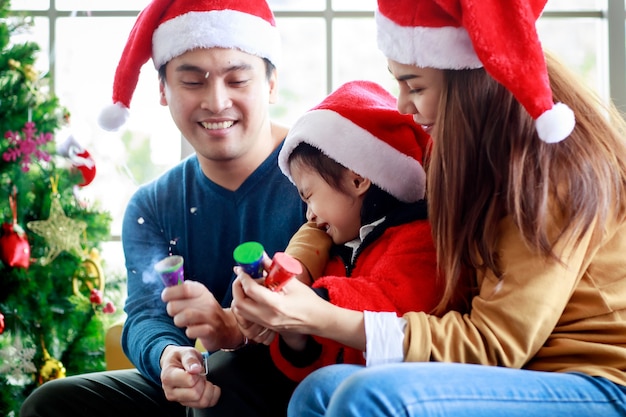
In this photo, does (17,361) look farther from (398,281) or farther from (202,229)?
(398,281)

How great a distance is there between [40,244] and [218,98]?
110 cm

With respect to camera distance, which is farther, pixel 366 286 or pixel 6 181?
pixel 6 181

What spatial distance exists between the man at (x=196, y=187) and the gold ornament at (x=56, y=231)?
0.72 metres

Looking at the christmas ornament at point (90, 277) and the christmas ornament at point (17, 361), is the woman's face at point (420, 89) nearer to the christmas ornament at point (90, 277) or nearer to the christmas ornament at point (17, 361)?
the christmas ornament at point (90, 277)

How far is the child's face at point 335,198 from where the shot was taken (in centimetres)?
143

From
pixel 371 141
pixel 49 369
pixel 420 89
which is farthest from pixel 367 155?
pixel 49 369

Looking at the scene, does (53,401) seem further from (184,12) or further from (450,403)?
(450,403)

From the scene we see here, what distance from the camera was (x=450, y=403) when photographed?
1.05 m

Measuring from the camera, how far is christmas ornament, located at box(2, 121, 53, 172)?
2424 millimetres

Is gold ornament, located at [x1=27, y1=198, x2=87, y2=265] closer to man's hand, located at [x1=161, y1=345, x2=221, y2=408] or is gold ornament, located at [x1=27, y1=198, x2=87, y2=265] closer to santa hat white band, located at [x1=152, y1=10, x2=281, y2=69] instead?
santa hat white band, located at [x1=152, y1=10, x2=281, y2=69]

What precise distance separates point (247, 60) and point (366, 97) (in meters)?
0.33

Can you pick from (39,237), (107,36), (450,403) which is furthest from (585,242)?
(107,36)

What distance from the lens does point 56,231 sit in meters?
2.45

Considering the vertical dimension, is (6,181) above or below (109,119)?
below
